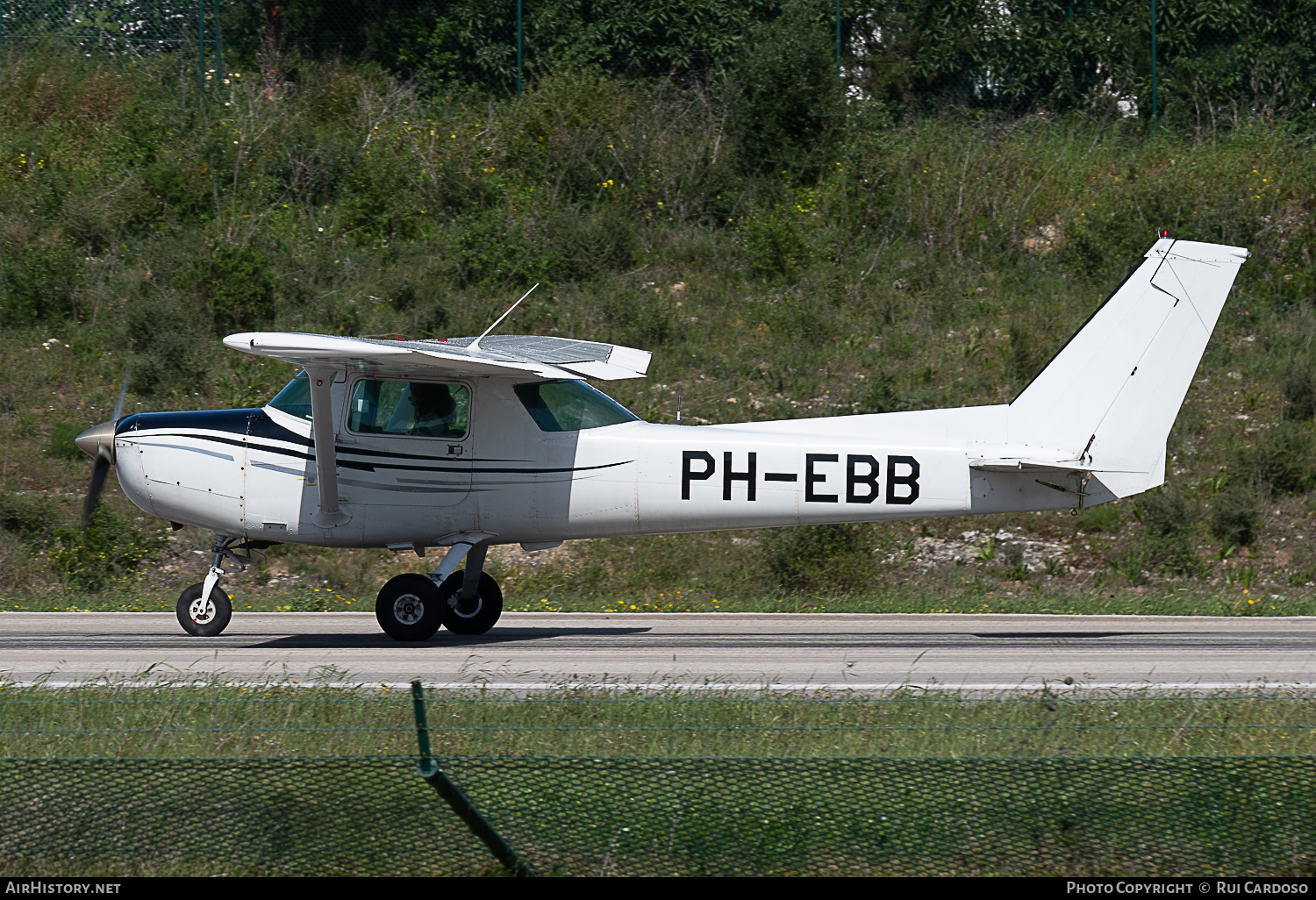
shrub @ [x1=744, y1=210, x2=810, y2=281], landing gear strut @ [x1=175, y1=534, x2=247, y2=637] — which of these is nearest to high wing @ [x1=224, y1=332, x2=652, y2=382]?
landing gear strut @ [x1=175, y1=534, x2=247, y2=637]

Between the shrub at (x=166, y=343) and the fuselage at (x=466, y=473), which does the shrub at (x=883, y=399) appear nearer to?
the fuselage at (x=466, y=473)

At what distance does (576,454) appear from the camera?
1139 centimetres

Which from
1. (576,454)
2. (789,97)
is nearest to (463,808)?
(576,454)

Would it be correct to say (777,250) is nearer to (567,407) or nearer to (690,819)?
(567,407)

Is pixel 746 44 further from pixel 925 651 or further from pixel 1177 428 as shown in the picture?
pixel 925 651

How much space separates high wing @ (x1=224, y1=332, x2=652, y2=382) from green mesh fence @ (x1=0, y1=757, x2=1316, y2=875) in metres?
5.41

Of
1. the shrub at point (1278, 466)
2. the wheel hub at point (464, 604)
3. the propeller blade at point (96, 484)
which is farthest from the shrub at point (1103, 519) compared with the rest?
the propeller blade at point (96, 484)

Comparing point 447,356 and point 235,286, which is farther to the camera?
point 235,286

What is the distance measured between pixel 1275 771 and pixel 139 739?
5648mm

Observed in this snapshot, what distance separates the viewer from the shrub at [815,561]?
17.3 meters

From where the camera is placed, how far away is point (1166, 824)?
4902mm

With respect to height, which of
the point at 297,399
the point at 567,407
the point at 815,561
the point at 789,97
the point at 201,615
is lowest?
the point at 815,561

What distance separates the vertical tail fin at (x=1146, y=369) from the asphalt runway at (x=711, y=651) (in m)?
1.71

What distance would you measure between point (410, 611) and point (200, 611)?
2062mm
